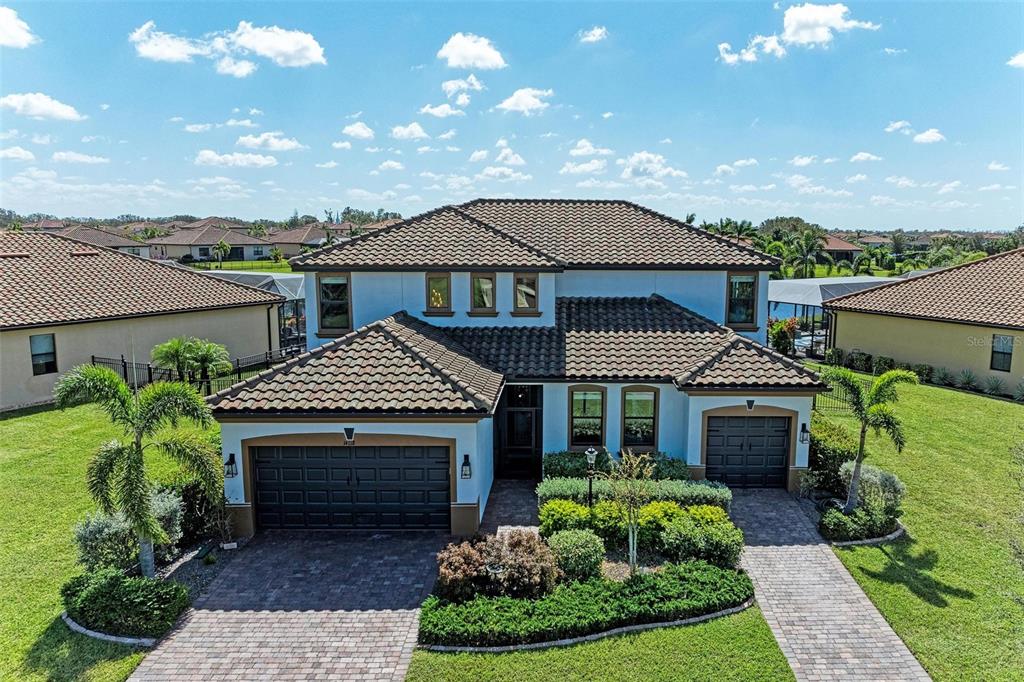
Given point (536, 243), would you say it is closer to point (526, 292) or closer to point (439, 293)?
point (526, 292)

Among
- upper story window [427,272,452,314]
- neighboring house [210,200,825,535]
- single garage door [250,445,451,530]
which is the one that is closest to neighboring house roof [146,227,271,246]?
neighboring house [210,200,825,535]

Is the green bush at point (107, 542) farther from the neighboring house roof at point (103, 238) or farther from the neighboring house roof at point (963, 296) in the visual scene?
the neighboring house roof at point (103, 238)

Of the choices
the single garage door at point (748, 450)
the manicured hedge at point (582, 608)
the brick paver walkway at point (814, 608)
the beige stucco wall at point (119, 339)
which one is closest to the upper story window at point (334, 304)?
the manicured hedge at point (582, 608)

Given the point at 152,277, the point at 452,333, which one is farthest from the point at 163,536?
the point at 152,277

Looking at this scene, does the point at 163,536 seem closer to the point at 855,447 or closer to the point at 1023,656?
the point at 1023,656

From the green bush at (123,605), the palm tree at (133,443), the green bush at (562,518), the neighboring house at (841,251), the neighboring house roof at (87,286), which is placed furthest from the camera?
the neighboring house at (841,251)

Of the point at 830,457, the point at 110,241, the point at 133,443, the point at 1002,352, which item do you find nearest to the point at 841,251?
the point at 1002,352
